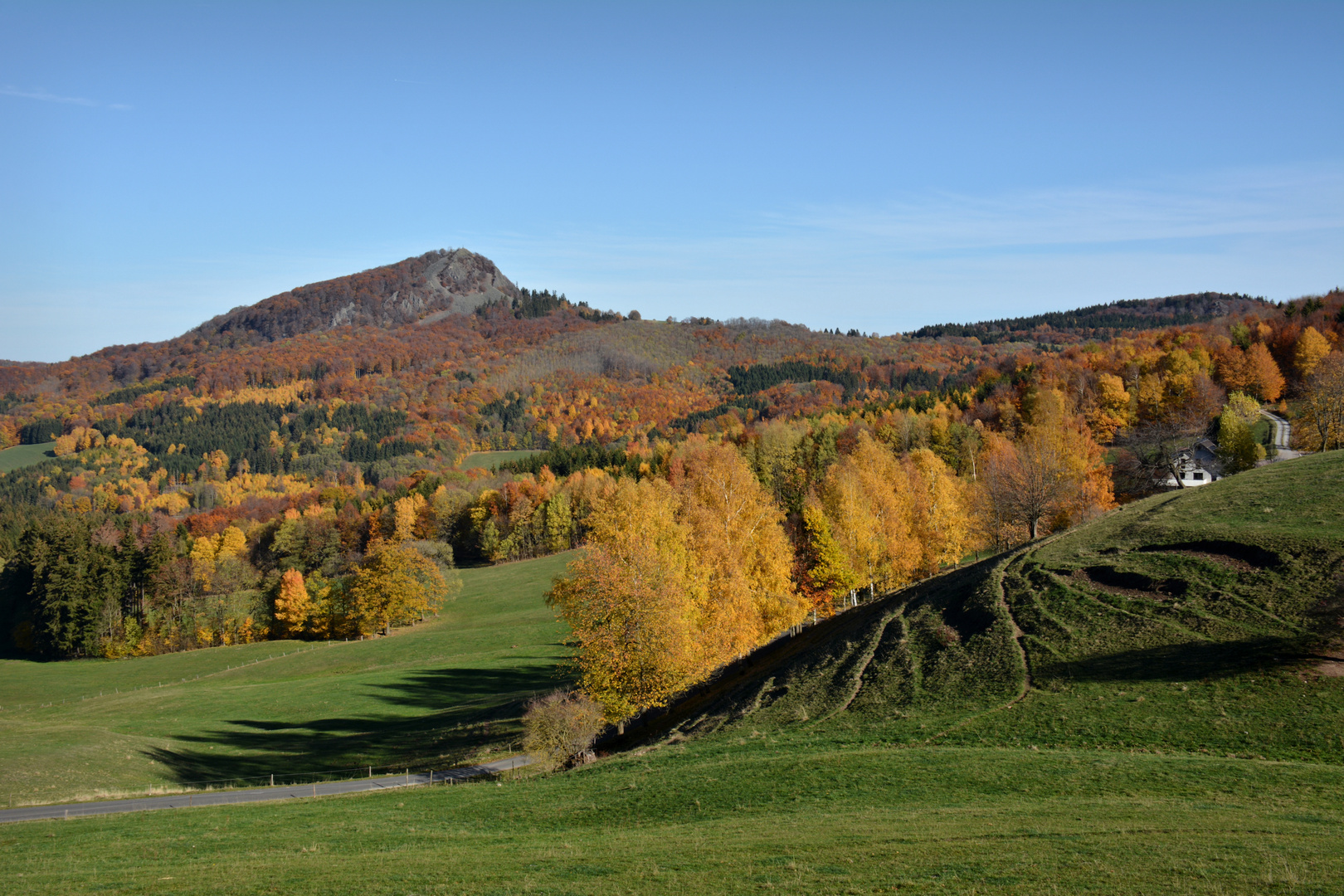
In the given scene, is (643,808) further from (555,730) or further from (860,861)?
(555,730)

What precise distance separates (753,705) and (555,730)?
9478 mm

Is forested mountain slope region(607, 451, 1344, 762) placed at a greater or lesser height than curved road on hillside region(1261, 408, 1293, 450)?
lesser

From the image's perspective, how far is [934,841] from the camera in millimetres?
16578

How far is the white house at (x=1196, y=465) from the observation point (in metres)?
92.2

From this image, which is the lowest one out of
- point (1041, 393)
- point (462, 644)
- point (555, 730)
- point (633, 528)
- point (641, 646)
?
point (462, 644)

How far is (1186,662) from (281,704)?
66.6 meters

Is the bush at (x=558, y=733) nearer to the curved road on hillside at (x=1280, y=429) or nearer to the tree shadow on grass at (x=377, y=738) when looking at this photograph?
the tree shadow on grass at (x=377, y=738)

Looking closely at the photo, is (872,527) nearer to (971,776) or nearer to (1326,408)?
(971,776)

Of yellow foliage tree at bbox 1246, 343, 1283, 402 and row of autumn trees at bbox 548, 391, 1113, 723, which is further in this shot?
yellow foliage tree at bbox 1246, 343, 1283, 402

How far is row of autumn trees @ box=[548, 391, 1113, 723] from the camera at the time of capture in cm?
4094

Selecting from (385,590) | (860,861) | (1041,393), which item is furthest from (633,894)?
(1041,393)

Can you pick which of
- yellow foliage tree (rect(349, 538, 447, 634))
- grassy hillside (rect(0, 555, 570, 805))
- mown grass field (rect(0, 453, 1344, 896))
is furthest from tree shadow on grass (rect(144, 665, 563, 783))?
yellow foliage tree (rect(349, 538, 447, 634))

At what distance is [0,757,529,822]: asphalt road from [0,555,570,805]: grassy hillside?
9.81 feet

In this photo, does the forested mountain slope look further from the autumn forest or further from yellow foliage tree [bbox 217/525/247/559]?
yellow foliage tree [bbox 217/525/247/559]
